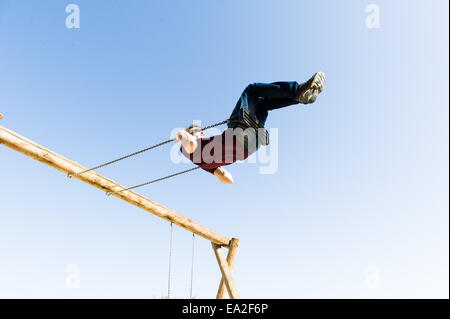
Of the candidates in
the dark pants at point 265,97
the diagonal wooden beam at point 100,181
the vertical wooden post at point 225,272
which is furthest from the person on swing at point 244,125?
the vertical wooden post at point 225,272

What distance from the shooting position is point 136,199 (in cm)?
568

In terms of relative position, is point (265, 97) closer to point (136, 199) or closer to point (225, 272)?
point (136, 199)

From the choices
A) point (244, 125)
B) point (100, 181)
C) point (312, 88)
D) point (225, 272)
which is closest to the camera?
point (312, 88)

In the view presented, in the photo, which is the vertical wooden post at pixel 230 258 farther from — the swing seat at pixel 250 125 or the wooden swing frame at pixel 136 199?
the swing seat at pixel 250 125

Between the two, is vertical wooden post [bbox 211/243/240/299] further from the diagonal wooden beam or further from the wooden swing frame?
the diagonal wooden beam

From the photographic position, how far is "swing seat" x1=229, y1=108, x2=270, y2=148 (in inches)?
155

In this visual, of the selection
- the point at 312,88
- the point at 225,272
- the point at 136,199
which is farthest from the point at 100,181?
the point at 312,88

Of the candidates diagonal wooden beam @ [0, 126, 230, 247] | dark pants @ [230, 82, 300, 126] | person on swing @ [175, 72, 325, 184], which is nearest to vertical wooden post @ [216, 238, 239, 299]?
diagonal wooden beam @ [0, 126, 230, 247]

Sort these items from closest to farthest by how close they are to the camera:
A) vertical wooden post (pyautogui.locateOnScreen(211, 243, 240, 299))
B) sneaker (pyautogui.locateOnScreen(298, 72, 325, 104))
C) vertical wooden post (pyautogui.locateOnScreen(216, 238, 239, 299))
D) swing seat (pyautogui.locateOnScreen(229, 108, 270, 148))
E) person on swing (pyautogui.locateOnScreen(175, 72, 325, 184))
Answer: sneaker (pyautogui.locateOnScreen(298, 72, 325, 104)) < person on swing (pyautogui.locateOnScreen(175, 72, 325, 184)) < swing seat (pyautogui.locateOnScreen(229, 108, 270, 148)) < vertical wooden post (pyautogui.locateOnScreen(211, 243, 240, 299)) < vertical wooden post (pyautogui.locateOnScreen(216, 238, 239, 299))

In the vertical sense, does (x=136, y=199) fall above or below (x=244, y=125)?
below

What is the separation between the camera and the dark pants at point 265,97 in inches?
154

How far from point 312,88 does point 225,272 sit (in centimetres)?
414
